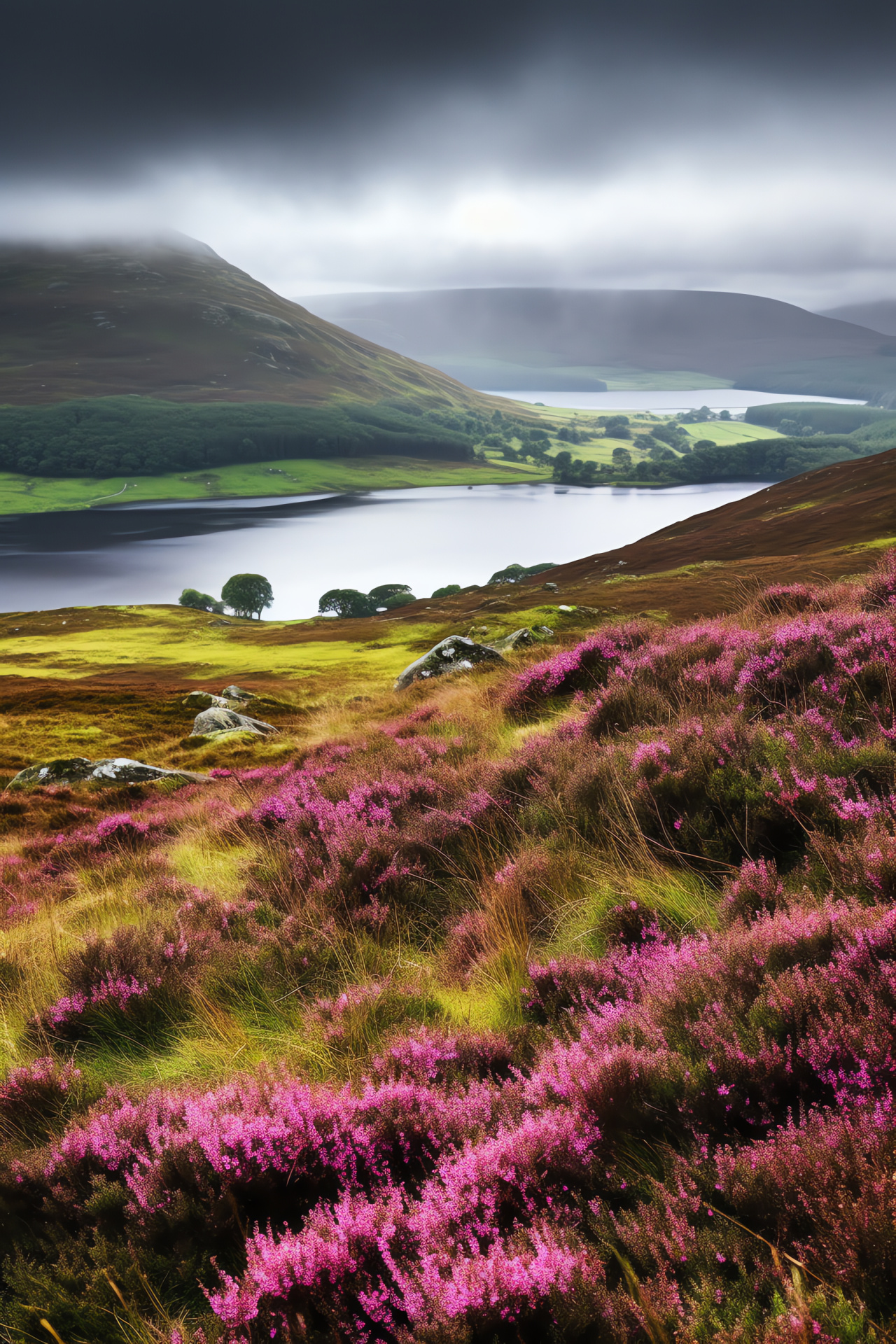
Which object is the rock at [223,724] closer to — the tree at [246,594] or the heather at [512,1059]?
the heather at [512,1059]

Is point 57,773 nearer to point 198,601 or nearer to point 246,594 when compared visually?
point 246,594

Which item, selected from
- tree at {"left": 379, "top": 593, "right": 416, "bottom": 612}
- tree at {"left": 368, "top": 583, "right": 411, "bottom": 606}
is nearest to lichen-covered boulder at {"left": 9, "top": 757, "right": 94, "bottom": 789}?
tree at {"left": 379, "top": 593, "right": 416, "bottom": 612}

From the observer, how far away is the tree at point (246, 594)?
12421 centimetres

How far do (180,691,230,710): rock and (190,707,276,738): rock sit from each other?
387 centimetres

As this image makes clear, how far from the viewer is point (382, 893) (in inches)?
177

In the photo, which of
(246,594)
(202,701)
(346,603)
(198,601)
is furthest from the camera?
(198,601)

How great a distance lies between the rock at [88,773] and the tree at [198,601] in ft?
372

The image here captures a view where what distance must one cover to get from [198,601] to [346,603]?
2818 cm

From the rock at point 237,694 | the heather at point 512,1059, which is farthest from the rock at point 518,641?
the heather at point 512,1059

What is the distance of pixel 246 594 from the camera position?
12444 cm

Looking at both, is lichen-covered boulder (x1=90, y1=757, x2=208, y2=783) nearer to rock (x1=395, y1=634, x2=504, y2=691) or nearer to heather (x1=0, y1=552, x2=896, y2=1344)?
heather (x1=0, y1=552, x2=896, y2=1344)

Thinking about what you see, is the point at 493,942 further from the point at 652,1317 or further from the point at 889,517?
the point at 889,517

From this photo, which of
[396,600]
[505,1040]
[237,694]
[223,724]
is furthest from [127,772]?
[396,600]

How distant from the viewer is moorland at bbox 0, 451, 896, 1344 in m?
1.58
